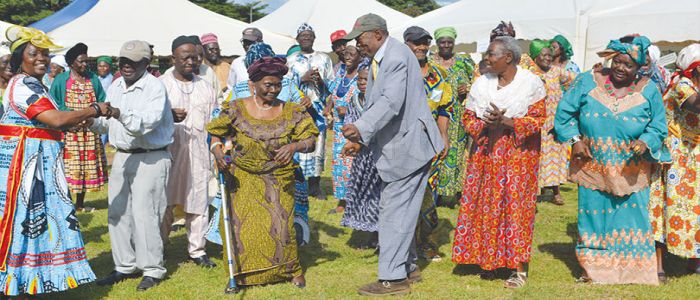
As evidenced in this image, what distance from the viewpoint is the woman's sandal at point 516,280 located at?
5.61 metres

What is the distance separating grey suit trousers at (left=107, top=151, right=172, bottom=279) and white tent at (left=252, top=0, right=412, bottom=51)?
16016mm

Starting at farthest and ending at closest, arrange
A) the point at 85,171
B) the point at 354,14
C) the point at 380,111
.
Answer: the point at 354,14
the point at 85,171
the point at 380,111

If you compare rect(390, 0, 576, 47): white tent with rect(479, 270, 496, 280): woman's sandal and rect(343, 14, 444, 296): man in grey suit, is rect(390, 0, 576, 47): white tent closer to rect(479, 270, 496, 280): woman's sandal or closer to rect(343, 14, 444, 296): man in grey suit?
rect(479, 270, 496, 280): woman's sandal

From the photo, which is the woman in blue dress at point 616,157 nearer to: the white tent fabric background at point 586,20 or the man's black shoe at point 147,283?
the man's black shoe at point 147,283

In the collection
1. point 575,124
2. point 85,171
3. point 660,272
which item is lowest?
point 660,272

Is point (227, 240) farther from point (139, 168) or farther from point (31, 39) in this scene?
point (31, 39)


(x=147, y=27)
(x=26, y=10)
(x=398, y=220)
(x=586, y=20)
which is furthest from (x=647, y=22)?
(x=26, y=10)

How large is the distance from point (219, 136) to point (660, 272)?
12.9 feet

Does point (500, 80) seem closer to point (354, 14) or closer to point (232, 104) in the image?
point (232, 104)

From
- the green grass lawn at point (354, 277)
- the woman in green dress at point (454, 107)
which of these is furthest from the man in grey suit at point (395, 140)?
the woman in green dress at point (454, 107)

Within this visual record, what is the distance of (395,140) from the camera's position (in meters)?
5.22

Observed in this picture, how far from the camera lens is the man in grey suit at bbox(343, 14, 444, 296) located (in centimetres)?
505

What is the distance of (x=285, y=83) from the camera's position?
6.79m

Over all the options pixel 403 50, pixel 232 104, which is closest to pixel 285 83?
pixel 232 104
